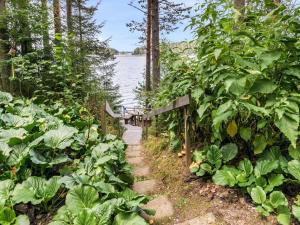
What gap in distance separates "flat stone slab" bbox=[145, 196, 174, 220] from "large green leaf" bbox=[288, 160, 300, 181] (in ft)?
2.84

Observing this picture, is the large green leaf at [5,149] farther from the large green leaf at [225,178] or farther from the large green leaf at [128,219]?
the large green leaf at [225,178]

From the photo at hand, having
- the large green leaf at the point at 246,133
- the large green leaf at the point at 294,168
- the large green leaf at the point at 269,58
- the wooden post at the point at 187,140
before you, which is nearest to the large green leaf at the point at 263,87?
the large green leaf at the point at 269,58

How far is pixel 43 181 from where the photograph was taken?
203 centimetres

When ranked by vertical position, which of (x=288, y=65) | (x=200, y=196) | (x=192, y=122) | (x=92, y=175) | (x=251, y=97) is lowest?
(x=200, y=196)

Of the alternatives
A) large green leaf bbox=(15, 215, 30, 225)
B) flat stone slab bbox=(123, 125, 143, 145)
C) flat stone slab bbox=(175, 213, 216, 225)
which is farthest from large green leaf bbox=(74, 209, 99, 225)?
flat stone slab bbox=(123, 125, 143, 145)

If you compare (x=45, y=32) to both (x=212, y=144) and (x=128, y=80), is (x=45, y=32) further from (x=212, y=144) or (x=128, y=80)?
(x=128, y=80)

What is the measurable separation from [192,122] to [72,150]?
53.9 inches

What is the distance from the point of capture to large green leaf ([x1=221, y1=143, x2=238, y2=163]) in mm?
2081

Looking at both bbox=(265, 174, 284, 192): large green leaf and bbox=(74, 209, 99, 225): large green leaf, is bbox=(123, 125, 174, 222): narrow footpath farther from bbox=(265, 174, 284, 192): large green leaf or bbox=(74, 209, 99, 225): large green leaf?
bbox=(265, 174, 284, 192): large green leaf

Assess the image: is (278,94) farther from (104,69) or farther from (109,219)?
(104,69)

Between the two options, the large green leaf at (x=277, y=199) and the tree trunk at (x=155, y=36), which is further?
the tree trunk at (x=155, y=36)

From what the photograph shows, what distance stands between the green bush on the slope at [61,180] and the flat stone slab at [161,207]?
0.22 m

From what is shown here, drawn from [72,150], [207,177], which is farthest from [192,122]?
[72,150]

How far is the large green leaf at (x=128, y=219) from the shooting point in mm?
1574
